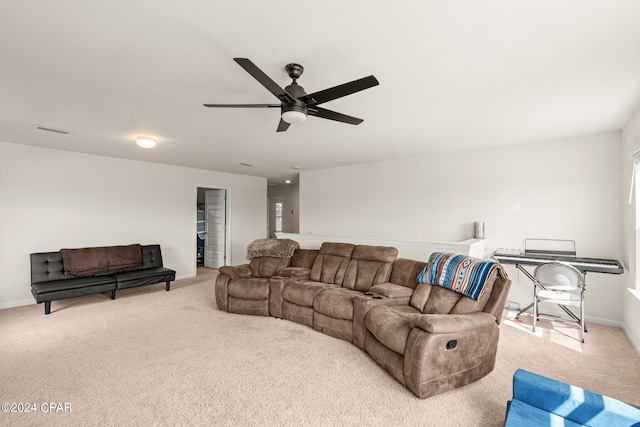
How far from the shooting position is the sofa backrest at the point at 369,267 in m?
3.68

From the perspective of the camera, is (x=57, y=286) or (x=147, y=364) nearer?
(x=147, y=364)

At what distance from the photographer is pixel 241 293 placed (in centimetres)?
399

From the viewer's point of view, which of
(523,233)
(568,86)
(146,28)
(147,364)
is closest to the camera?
(146,28)

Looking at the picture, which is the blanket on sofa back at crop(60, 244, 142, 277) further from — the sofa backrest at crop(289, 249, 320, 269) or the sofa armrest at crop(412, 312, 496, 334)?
the sofa armrest at crop(412, 312, 496, 334)

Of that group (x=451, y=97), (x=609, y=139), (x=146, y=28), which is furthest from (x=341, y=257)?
(x=609, y=139)

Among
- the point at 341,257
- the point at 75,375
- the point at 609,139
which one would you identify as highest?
the point at 609,139

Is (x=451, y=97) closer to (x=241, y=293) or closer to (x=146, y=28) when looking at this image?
(x=146, y=28)

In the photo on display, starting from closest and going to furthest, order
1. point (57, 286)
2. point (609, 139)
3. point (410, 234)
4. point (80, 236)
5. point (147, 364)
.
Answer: point (147, 364) → point (609, 139) → point (57, 286) → point (80, 236) → point (410, 234)

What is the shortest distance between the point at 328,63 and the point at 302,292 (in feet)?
8.47

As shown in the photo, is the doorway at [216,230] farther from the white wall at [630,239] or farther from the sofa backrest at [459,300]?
the white wall at [630,239]

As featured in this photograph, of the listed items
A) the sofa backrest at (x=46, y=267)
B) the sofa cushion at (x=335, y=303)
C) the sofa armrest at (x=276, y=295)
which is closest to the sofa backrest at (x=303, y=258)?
the sofa armrest at (x=276, y=295)

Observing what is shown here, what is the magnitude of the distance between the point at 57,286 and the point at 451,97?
5407 millimetres

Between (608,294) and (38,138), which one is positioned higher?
(38,138)

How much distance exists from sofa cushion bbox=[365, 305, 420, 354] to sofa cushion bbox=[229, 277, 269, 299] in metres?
1.61
